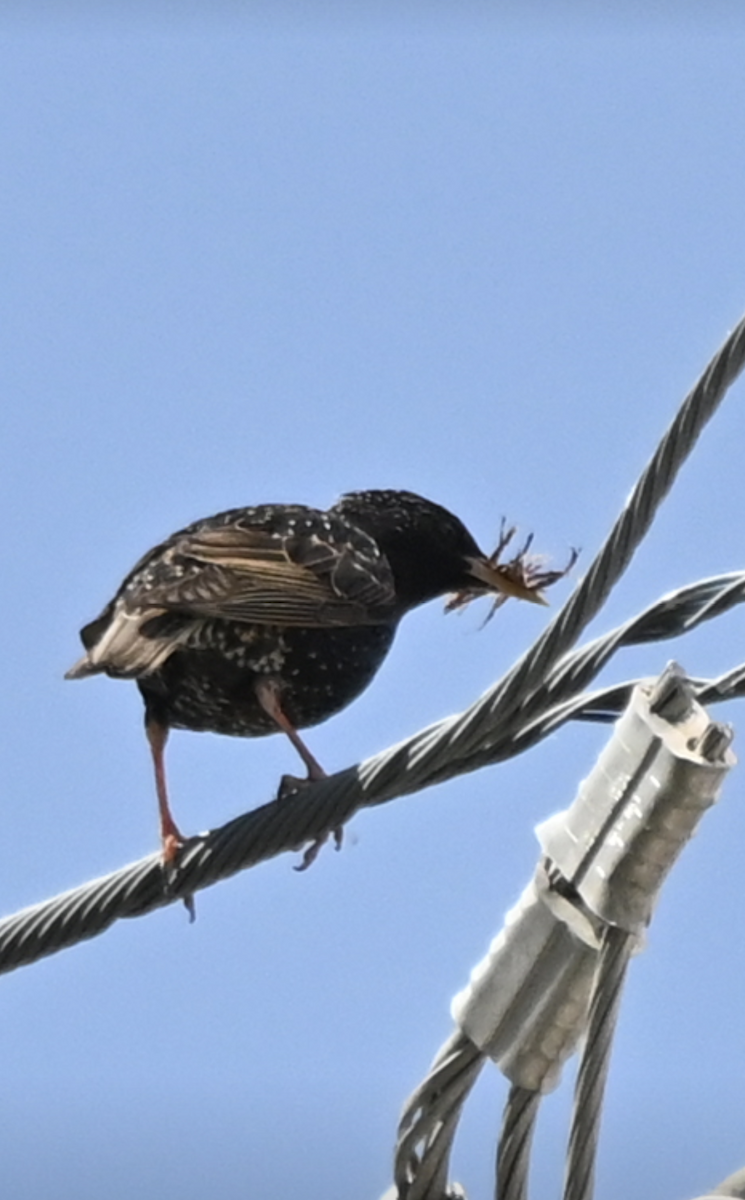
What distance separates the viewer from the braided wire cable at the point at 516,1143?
3486 millimetres

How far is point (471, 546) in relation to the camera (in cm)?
675

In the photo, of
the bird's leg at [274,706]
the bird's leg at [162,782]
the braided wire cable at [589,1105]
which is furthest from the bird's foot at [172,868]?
the braided wire cable at [589,1105]

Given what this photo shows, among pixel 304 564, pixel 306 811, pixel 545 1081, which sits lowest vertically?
pixel 545 1081

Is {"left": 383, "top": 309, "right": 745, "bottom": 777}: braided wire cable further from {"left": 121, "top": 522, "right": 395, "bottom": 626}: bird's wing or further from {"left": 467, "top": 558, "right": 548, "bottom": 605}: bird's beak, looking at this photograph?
{"left": 467, "top": 558, "right": 548, "bottom": 605}: bird's beak

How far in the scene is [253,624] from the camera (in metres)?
6.06

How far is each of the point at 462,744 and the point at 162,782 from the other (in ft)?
6.82

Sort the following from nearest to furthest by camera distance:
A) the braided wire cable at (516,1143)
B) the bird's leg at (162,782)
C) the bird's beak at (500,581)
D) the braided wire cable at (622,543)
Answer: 1. the braided wire cable at (516,1143)
2. the braided wire cable at (622,543)
3. the bird's leg at (162,782)
4. the bird's beak at (500,581)

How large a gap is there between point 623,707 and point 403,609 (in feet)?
9.55

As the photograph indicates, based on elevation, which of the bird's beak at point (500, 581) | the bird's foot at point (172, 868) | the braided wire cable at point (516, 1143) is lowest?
the braided wire cable at point (516, 1143)


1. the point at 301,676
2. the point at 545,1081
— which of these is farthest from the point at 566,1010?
the point at 301,676

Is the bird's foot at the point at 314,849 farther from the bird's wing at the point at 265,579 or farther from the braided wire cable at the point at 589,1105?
the braided wire cable at the point at 589,1105

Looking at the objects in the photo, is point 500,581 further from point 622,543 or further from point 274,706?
point 622,543

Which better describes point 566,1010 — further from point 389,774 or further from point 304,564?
point 304,564

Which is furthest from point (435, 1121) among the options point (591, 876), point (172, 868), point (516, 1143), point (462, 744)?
point (172, 868)
